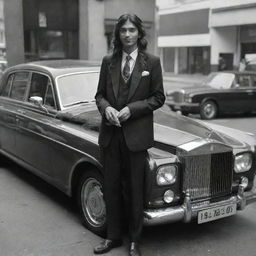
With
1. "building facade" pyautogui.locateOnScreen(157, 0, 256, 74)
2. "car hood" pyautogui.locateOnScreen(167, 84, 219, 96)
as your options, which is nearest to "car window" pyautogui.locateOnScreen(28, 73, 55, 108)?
"car hood" pyautogui.locateOnScreen(167, 84, 219, 96)

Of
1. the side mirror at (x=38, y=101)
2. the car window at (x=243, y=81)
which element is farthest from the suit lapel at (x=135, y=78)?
the car window at (x=243, y=81)

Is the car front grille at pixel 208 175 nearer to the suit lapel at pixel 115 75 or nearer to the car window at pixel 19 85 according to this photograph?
the suit lapel at pixel 115 75

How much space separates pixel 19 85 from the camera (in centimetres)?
629

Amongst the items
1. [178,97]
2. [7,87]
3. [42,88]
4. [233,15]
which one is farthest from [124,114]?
[233,15]

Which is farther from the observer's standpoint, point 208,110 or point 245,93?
point 245,93

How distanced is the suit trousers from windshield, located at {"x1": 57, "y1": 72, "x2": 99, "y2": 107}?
63.4 inches

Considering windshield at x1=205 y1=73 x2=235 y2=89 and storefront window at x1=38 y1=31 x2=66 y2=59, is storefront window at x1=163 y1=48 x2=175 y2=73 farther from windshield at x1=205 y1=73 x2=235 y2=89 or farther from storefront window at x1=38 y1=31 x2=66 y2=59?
windshield at x1=205 y1=73 x2=235 y2=89

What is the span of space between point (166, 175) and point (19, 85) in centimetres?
330

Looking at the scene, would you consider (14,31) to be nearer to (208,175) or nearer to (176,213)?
(208,175)

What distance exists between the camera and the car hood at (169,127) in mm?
4145

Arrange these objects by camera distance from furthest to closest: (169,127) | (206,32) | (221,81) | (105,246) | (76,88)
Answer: (206,32) → (221,81) → (76,88) → (169,127) → (105,246)

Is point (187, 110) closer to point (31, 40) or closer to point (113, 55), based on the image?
point (31, 40)

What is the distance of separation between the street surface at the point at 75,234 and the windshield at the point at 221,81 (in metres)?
8.55

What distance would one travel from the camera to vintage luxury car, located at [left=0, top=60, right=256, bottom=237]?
12.6 ft
